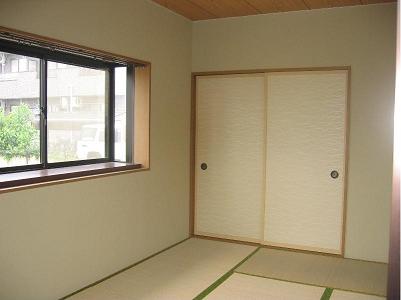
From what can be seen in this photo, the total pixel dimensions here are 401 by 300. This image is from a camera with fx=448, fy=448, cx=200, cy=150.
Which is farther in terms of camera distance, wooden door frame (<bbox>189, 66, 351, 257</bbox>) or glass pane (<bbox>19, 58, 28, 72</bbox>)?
wooden door frame (<bbox>189, 66, 351, 257</bbox>)

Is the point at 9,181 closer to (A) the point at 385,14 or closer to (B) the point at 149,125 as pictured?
(B) the point at 149,125

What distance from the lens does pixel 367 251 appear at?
160 inches

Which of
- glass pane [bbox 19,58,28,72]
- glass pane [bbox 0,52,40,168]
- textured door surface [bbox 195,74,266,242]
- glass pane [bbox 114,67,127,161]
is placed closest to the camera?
glass pane [bbox 0,52,40,168]

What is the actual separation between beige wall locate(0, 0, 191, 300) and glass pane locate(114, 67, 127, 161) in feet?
0.86

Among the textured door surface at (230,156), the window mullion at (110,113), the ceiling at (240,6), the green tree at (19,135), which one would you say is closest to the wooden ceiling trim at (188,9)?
the ceiling at (240,6)

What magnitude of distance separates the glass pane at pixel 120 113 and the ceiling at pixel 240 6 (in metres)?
0.74

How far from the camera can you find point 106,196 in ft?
11.4

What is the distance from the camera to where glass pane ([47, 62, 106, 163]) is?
10.9 ft

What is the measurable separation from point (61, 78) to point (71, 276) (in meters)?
1.46

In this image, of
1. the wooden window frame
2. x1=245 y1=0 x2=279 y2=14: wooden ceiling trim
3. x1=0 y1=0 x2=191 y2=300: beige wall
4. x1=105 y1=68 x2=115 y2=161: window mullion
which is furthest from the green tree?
x1=245 y1=0 x2=279 y2=14: wooden ceiling trim

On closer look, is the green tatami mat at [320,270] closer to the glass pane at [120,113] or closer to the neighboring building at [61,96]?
the glass pane at [120,113]

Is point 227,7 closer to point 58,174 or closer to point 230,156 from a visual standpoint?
point 230,156

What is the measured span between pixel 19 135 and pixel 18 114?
0.14 meters

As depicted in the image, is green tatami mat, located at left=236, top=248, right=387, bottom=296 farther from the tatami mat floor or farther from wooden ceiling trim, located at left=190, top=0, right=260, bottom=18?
wooden ceiling trim, located at left=190, top=0, right=260, bottom=18
